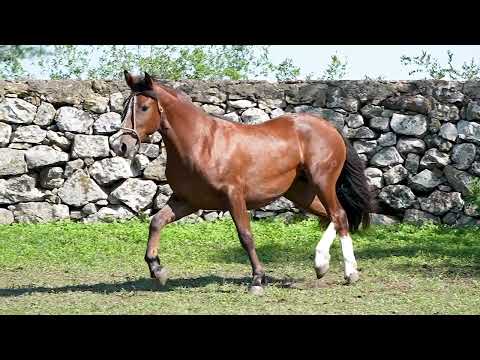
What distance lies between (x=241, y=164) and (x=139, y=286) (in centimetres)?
152

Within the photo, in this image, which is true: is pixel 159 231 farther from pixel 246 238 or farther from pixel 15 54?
pixel 15 54

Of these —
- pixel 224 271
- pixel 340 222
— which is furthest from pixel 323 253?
pixel 224 271

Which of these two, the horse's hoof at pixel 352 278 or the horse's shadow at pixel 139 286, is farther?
the horse's hoof at pixel 352 278

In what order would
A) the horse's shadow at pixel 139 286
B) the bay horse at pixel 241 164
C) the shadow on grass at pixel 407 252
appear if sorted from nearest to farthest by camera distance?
the bay horse at pixel 241 164 → the horse's shadow at pixel 139 286 → the shadow on grass at pixel 407 252

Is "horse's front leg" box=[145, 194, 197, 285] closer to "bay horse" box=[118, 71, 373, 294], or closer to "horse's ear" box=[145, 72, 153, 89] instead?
"bay horse" box=[118, 71, 373, 294]

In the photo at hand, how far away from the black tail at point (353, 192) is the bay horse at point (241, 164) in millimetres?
10

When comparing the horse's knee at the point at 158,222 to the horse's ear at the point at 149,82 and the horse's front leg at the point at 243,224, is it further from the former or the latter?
the horse's ear at the point at 149,82

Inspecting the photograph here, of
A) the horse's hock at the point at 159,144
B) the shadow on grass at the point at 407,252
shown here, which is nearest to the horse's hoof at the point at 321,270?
the shadow on grass at the point at 407,252

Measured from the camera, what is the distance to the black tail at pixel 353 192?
8898mm

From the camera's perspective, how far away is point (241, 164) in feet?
26.1

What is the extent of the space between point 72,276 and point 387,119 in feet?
19.9

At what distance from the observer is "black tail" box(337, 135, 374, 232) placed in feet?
29.2

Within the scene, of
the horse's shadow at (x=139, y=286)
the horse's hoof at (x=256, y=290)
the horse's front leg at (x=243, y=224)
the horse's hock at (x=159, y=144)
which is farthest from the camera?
the horse's hock at (x=159, y=144)

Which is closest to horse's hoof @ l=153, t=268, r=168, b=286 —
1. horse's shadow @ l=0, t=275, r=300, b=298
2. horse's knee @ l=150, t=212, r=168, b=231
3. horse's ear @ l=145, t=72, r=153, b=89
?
horse's shadow @ l=0, t=275, r=300, b=298
